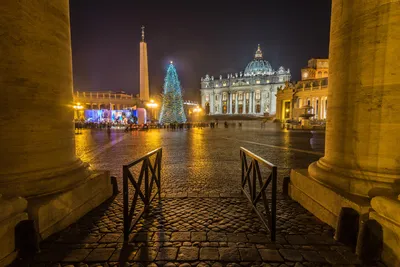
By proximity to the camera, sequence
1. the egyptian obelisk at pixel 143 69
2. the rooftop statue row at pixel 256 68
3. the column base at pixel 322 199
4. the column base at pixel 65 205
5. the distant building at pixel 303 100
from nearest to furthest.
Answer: the column base at pixel 65 205
the column base at pixel 322 199
the egyptian obelisk at pixel 143 69
the distant building at pixel 303 100
the rooftop statue row at pixel 256 68

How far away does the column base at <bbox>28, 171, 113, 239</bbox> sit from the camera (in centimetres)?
313

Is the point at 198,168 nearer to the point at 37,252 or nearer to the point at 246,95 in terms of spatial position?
the point at 37,252

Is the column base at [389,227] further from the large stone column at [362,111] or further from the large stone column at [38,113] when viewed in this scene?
the large stone column at [38,113]

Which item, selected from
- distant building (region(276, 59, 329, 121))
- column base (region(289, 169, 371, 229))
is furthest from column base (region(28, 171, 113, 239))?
distant building (region(276, 59, 329, 121))

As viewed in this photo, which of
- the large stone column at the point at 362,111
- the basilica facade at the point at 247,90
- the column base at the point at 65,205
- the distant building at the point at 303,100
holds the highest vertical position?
the basilica facade at the point at 247,90

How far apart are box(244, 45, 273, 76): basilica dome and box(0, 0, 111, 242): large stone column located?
414 ft

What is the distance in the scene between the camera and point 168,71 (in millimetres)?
34031

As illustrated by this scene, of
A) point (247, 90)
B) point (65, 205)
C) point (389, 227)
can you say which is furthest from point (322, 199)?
point (247, 90)

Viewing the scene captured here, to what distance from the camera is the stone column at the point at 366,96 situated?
3.30 m

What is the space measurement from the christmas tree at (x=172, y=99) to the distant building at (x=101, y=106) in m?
19.9

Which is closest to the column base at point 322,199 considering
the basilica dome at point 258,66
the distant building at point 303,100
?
the distant building at point 303,100

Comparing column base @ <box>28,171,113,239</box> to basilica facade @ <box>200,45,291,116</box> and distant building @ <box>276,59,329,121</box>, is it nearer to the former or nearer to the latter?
distant building @ <box>276,59,329,121</box>

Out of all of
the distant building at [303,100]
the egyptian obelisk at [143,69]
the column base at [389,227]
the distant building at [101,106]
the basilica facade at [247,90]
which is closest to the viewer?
the column base at [389,227]

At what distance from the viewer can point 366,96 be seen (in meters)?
3.47
